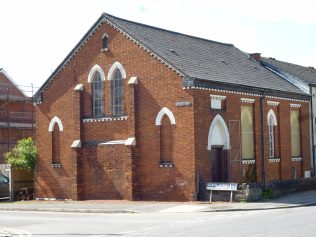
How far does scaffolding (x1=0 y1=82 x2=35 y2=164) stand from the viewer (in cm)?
5006

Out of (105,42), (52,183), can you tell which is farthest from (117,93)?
(52,183)

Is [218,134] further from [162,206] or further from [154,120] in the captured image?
[162,206]

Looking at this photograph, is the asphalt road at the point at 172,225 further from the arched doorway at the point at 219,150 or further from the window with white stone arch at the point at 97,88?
the window with white stone arch at the point at 97,88

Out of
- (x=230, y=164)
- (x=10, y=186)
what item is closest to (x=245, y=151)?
(x=230, y=164)

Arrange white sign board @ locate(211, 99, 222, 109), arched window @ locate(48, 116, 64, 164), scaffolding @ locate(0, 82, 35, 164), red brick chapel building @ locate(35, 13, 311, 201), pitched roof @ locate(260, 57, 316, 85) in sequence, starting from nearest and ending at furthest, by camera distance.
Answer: red brick chapel building @ locate(35, 13, 311, 201)
white sign board @ locate(211, 99, 222, 109)
arched window @ locate(48, 116, 64, 164)
pitched roof @ locate(260, 57, 316, 85)
scaffolding @ locate(0, 82, 35, 164)

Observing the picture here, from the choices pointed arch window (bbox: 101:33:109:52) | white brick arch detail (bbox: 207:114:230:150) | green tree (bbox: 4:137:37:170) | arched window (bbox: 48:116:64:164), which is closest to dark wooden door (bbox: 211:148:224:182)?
white brick arch detail (bbox: 207:114:230:150)

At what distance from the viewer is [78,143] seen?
32.3 m

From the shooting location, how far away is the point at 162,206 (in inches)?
1039

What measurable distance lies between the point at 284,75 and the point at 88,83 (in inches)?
534

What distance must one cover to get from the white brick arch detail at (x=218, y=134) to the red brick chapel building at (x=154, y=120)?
51 millimetres

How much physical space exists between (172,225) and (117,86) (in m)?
14.4

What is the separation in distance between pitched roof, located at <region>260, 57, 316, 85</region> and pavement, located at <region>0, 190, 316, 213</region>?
38.0ft

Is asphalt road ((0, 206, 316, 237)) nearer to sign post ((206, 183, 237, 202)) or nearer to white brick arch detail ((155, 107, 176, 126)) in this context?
sign post ((206, 183, 237, 202))

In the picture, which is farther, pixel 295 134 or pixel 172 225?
pixel 295 134
